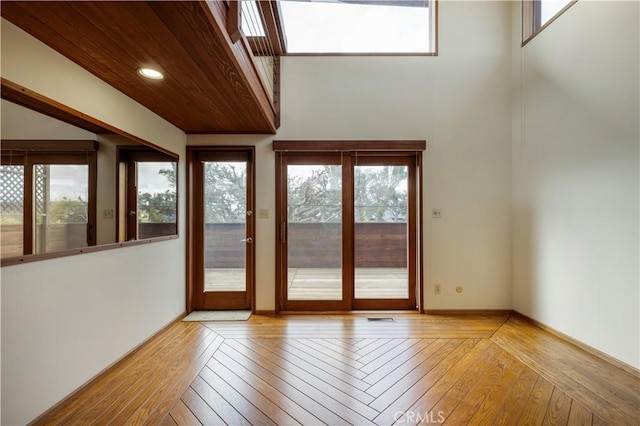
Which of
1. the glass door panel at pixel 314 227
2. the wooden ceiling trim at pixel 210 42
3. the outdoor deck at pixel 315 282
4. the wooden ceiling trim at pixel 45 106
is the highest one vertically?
the wooden ceiling trim at pixel 210 42

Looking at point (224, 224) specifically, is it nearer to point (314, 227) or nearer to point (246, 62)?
point (314, 227)

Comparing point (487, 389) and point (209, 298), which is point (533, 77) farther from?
point (209, 298)

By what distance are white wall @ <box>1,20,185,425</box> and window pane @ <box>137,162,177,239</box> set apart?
0.69 ft

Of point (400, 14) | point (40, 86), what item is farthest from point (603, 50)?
point (40, 86)

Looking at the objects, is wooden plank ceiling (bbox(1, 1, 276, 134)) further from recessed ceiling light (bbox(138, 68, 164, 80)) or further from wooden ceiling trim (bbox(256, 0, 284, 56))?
wooden ceiling trim (bbox(256, 0, 284, 56))

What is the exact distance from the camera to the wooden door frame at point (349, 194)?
135 inches

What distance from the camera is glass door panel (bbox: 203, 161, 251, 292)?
3.55 meters

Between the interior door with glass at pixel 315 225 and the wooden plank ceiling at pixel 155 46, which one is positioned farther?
the interior door with glass at pixel 315 225

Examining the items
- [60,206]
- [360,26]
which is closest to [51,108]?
[60,206]

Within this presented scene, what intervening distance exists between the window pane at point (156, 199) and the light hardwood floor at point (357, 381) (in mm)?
1081

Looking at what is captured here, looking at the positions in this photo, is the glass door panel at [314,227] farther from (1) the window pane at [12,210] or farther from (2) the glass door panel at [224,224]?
(1) the window pane at [12,210]

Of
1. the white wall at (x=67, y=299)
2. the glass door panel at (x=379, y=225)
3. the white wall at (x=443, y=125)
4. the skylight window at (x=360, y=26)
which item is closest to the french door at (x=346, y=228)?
the glass door panel at (x=379, y=225)

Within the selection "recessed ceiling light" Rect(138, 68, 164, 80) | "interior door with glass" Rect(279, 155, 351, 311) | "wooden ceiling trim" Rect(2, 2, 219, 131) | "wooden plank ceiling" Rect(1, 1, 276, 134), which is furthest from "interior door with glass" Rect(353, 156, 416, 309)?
"wooden ceiling trim" Rect(2, 2, 219, 131)

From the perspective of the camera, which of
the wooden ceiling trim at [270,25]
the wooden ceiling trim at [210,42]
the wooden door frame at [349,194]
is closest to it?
the wooden ceiling trim at [210,42]
